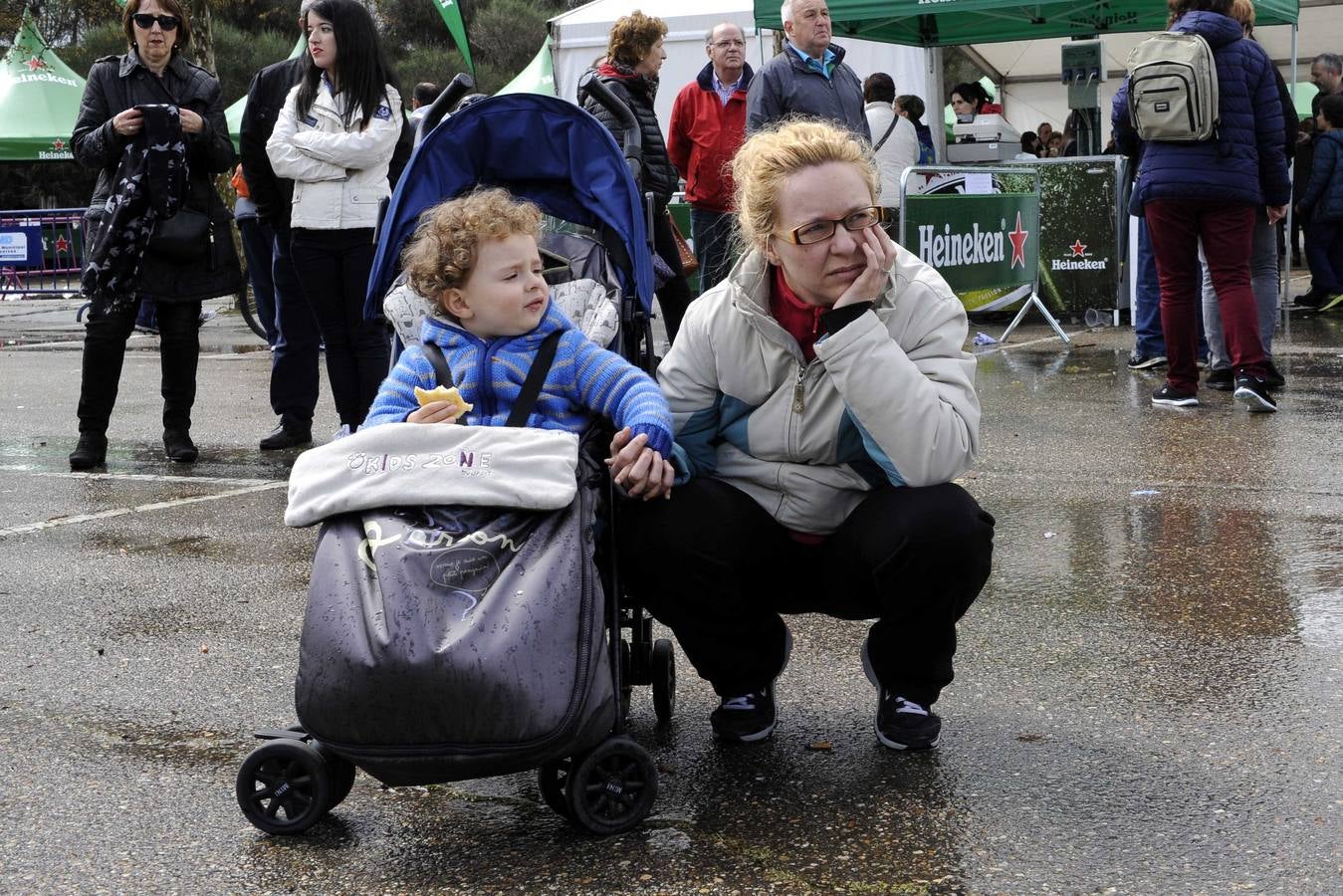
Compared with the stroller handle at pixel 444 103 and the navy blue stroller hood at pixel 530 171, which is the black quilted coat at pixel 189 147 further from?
the navy blue stroller hood at pixel 530 171

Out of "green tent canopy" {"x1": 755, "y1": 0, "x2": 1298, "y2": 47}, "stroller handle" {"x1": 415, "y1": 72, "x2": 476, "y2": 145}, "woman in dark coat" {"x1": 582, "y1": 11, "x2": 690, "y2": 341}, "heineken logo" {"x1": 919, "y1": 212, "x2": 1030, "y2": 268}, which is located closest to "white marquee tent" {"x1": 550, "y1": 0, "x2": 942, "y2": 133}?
"green tent canopy" {"x1": 755, "y1": 0, "x2": 1298, "y2": 47}

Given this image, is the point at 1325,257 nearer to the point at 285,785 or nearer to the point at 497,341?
the point at 497,341

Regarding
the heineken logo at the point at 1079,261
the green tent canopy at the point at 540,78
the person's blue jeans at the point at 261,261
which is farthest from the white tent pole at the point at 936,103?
the person's blue jeans at the point at 261,261

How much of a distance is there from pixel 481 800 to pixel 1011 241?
28.5 ft

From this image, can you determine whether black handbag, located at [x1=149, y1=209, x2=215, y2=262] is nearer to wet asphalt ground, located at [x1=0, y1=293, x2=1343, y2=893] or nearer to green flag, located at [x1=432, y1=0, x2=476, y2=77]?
wet asphalt ground, located at [x1=0, y1=293, x2=1343, y2=893]

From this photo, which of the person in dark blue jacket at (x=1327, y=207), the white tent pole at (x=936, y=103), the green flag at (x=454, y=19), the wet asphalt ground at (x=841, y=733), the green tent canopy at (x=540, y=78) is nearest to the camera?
the wet asphalt ground at (x=841, y=733)

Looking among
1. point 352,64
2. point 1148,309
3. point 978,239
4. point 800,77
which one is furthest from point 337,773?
point 978,239

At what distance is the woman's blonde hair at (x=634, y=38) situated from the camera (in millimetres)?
7812

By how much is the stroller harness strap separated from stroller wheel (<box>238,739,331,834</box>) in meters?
0.73

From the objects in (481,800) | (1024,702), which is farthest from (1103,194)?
(481,800)

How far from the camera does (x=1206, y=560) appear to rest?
4.72 metres

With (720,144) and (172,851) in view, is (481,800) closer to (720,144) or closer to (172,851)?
(172,851)

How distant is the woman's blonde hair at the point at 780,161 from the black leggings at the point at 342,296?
3.68 meters

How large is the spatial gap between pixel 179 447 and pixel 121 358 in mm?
465
